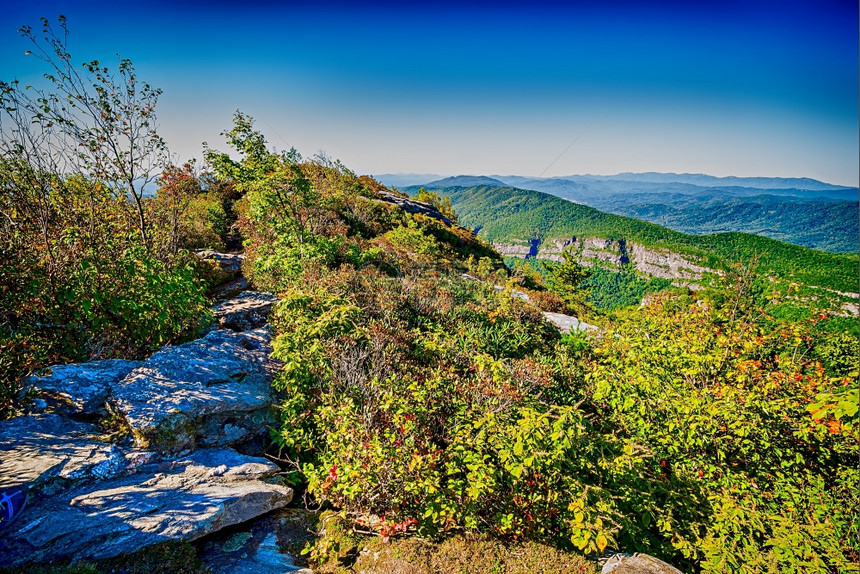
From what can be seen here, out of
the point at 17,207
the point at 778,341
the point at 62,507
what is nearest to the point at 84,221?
the point at 17,207

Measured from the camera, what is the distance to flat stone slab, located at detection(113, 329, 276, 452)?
4.74 meters

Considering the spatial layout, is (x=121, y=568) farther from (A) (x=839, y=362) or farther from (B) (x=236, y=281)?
(A) (x=839, y=362)

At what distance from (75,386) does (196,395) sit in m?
1.47

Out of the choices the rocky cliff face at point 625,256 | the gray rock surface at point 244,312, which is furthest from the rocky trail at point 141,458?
the rocky cliff face at point 625,256

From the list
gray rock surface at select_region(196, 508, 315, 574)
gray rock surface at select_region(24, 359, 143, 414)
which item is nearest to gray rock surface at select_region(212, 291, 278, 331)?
gray rock surface at select_region(24, 359, 143, 414)

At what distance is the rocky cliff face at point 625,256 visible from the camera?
119 metres

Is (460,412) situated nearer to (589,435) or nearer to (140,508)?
(589,435)

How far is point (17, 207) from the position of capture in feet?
20.5

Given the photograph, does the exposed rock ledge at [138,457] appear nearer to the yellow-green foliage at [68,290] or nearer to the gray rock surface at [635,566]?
the yellow-green foliage at [68,290]

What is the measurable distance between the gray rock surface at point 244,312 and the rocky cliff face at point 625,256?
342 ft

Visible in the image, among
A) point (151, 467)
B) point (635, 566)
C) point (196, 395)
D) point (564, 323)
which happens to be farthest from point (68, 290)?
point (564, 323)

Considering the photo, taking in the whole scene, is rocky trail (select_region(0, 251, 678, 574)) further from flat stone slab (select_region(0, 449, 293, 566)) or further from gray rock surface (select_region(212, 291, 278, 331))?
gray rock surface (select_region(212, 291, 278, 331))

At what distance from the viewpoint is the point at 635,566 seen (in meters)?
3.87

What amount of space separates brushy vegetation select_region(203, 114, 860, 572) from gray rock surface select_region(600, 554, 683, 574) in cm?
22
